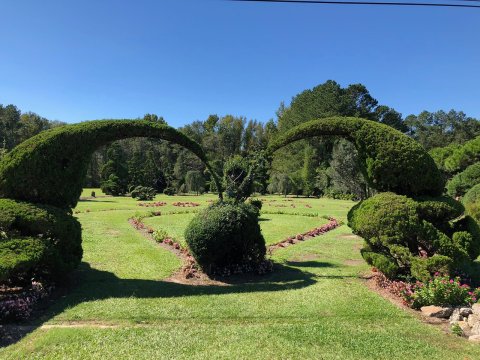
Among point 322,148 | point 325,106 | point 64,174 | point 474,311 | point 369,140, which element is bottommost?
point 474,311

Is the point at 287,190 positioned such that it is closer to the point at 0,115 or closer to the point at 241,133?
the point at 241,133

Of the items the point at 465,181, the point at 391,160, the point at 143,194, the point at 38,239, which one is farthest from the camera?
the point at 143,194

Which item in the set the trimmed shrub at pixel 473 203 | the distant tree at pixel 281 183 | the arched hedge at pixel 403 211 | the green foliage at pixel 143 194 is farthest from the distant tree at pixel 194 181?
the arched hedge at pixel 403 211

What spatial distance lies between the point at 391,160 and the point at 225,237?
4356 mm

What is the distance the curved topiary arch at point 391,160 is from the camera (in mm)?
8477

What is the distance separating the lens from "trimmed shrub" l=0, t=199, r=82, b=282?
669 centimetres

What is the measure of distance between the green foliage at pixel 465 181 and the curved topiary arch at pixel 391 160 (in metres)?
12.8

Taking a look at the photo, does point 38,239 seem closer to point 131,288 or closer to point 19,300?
point 19,300

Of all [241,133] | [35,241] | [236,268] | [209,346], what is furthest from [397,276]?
[241,133]

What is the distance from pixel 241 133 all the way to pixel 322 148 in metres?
19.4

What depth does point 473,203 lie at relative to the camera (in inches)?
537

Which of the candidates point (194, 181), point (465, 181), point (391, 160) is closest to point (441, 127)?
point (194, 181)

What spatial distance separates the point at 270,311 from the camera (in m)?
6.55

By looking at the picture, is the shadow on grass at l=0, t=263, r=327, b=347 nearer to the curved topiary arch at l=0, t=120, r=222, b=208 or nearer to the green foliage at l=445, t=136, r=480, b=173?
the curved topiary arch at l=0, t=120, r=222, b=208
